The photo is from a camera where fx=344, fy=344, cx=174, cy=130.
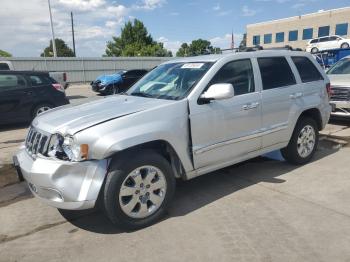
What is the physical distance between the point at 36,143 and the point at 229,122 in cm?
220

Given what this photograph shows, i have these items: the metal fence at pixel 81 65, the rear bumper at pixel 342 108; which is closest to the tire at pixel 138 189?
the rear bumper at pixel 342 108

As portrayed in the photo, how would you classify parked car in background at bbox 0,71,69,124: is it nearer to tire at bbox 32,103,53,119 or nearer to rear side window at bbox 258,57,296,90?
tire at bbox 32,103,53,119

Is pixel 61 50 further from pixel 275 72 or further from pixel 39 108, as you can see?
pixel 275 72

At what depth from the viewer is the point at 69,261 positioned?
3.08 metres

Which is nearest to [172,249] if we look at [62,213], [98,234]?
[98,234]

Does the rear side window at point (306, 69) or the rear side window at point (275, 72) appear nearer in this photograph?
the rear side window at point (275, 72)

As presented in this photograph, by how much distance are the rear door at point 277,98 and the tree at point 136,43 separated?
48499 millimetres

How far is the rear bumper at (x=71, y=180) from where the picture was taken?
3178 millimetres

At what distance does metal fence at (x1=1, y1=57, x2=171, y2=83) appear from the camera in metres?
24.8

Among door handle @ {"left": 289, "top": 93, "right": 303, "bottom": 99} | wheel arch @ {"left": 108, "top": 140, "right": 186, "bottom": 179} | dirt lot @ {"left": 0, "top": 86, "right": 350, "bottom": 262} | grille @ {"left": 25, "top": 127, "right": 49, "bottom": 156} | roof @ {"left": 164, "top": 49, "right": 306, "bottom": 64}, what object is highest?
roof @ {"left": 164, "top": 49, "right": 306, "bottom": 64}

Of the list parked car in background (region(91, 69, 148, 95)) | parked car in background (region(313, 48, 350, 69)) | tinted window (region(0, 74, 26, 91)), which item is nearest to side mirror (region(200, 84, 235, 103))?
tinted window (region(0, 74, 26, 91))

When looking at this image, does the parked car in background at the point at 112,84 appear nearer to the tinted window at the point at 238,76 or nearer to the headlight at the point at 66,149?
the tinted window at the point at 238,76

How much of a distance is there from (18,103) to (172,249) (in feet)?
24.8

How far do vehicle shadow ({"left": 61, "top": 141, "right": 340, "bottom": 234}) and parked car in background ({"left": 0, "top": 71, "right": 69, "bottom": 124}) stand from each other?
620 cm
